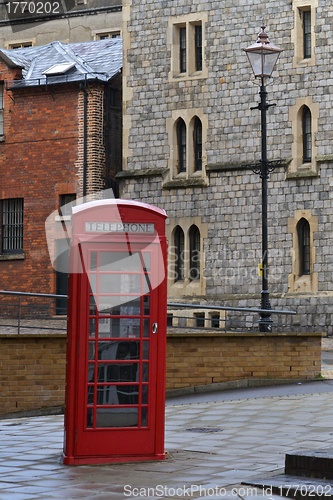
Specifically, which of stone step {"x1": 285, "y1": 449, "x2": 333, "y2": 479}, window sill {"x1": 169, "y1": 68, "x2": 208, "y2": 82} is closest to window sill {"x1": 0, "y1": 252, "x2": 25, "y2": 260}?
window sill {"x1": 169, "y1": 68, "x2": 208, "y2": 82}

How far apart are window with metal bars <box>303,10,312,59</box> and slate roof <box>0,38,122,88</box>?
7.10m

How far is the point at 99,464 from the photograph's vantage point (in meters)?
12.9

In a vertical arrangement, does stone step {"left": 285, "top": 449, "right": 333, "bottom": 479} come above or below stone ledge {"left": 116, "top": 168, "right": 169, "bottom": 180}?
below

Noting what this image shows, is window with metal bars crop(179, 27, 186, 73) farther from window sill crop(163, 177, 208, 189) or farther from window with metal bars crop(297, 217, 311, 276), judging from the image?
window with metal bars crop(297, 217, 311, 276)

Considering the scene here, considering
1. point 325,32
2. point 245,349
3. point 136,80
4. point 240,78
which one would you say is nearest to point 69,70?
point 136,80

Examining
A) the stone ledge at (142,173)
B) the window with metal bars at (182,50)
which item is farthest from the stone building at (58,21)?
the stone ledge at (142,173)

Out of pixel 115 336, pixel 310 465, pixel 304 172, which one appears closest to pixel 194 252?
pixel 304 172

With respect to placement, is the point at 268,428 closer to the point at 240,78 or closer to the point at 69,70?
the point at 240,78

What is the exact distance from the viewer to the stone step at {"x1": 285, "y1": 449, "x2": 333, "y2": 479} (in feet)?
36.2

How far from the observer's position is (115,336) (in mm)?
13109

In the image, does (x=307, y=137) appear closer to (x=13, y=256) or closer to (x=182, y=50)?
Result: (x=182, y=50)

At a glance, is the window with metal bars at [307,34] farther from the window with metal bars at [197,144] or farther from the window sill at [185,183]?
the window sill at [185,183]

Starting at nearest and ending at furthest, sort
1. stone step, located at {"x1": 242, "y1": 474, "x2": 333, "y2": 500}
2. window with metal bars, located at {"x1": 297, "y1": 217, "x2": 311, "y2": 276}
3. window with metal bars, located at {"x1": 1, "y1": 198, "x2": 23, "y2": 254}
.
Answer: stone step, located at {"x1": 242, "y1": 474, "x2": 333, "y2": 500} < window with metal bars, located at {"x1": 297, "y1": 217, "x2": 311, "y2": 276} < window with metal bars, located at {"x1": 1, "y1": 198, "x2": 23, "y2": 254}

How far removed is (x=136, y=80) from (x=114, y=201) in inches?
1114
